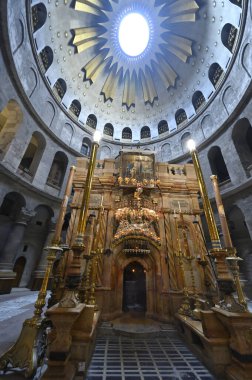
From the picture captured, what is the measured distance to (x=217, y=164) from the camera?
16188mm

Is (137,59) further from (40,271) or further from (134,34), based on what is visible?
(40,271)

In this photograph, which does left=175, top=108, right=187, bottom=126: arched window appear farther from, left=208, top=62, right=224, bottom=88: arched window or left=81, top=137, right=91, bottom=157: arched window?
left=81, top=137, right=91, bottom=157: arched window

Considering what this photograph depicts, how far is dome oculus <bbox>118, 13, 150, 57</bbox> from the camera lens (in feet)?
72.9

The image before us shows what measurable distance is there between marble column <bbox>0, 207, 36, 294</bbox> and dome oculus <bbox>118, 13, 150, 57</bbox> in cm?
2579

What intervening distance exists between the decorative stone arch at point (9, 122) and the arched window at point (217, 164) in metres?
16.6

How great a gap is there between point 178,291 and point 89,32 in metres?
27.4

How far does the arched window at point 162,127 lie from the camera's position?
21806 mm

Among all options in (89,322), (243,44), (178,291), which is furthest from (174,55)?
(89,322)

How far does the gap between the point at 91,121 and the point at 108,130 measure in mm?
2524

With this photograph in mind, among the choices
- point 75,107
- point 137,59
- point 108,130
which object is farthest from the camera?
point 137,59

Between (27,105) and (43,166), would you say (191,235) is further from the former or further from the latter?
(27,105)

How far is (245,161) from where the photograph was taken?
1244 cm

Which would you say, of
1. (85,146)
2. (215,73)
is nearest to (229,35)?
(215,73)

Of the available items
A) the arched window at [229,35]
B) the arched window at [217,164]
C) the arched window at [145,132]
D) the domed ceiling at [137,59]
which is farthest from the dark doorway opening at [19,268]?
the arched window at [229,35]
